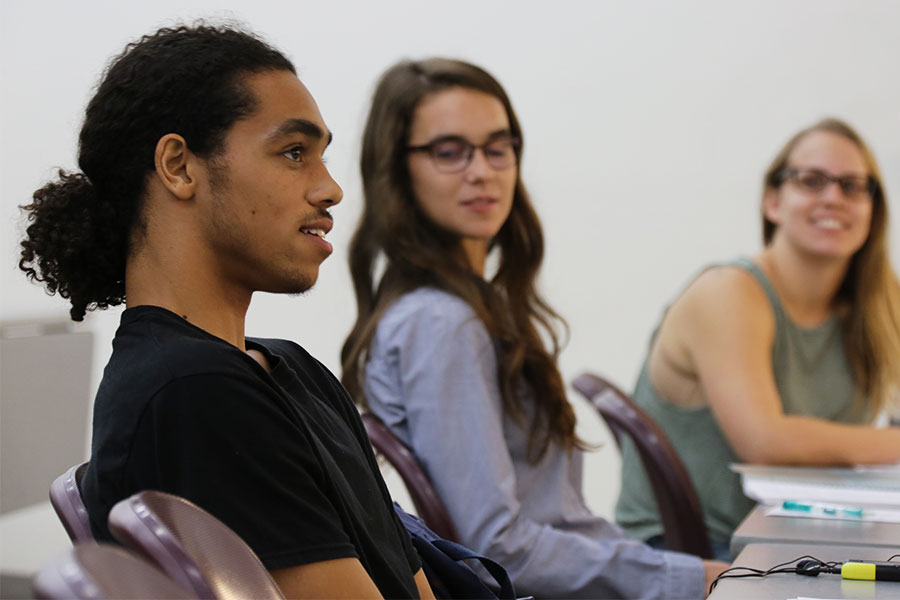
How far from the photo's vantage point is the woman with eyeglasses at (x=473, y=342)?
1708 mm

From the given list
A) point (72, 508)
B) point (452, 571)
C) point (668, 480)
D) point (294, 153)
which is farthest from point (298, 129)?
point (668, 480)

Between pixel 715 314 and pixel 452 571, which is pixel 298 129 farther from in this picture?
pixel 715 314

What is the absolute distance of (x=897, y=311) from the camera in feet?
8.64

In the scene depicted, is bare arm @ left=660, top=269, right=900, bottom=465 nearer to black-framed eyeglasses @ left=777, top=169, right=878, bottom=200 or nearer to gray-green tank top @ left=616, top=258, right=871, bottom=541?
gray-green tank top @ left=616, top=258, right=871, bottom=541

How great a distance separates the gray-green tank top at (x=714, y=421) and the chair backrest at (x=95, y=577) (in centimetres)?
190

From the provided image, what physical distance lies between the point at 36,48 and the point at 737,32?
2479 mm

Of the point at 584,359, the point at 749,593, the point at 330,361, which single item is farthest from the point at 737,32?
the point at 749,593

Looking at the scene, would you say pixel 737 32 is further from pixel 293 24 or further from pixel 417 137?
pixel 417 137

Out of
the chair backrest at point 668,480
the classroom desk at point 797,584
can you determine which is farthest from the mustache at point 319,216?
the chair backrest at point 668,480

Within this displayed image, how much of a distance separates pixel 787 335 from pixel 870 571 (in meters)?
1.41

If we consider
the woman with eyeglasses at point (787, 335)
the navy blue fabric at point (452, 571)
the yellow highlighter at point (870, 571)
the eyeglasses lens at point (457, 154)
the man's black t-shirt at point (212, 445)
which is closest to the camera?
the man's black t-shirt at point (212, 445)

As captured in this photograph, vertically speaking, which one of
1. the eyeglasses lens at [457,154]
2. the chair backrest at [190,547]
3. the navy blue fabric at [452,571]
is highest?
the eyeglasses lens at [457,154]

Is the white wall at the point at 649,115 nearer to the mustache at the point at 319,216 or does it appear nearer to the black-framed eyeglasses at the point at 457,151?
the black-framed eyeglasses at the point at 457,151

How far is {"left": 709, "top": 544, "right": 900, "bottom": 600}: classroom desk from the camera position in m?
1.12
